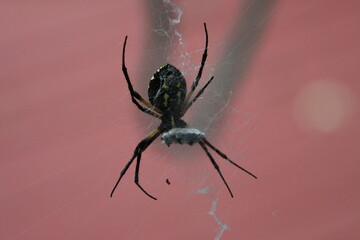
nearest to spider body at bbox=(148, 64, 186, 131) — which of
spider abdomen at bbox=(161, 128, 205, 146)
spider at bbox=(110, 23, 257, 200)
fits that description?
spider at bbox=(110, 23, 257, 200)

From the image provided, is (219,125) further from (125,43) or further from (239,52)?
(125,43)

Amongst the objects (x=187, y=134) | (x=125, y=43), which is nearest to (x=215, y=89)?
(x=187, y=134)

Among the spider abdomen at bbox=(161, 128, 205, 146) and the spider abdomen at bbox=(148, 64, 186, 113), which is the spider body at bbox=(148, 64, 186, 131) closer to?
the spider abdomen at bbox=(148, 64, 186, 113)

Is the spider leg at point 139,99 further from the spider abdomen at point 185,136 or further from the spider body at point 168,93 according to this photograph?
the spider abdomen at point 185,136

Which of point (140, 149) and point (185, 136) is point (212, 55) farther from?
point (140, 149)

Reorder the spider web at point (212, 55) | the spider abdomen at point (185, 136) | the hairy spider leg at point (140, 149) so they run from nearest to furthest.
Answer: the spider abdomen at point (185, 136) → the spider web at point (212, 55) → the hairy spider leg at point (140, 149)

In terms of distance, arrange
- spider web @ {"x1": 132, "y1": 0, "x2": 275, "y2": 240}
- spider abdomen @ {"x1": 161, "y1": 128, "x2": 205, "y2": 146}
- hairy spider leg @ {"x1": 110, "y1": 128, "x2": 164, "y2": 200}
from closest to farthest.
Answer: spider abdomen @ {"x1": 161, "y1": 128, "x2": 205, "y2": 146} → spider web @ {"x1": 132, "y1": 0, "x2": 275, "y2": 240} → hairy spider leg @ {"x1": 110, "y1": 128, "x2": 164, "y2": 200}

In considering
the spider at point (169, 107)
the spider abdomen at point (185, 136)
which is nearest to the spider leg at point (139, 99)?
the spider at point (169, 107)

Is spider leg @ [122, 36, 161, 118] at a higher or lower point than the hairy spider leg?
higher
